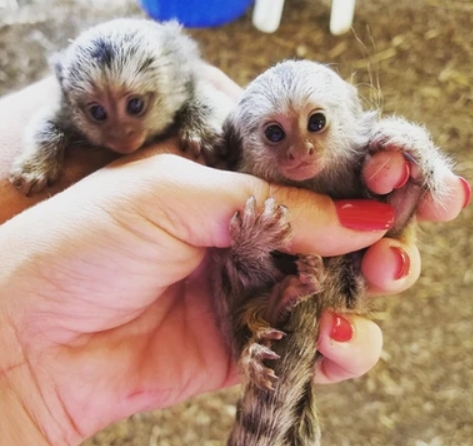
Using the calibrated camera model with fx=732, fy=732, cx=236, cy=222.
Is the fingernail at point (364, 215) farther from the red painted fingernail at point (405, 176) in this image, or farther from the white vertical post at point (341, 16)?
the white vertical post at point (341, 16)

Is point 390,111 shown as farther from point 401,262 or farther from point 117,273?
point 117,273

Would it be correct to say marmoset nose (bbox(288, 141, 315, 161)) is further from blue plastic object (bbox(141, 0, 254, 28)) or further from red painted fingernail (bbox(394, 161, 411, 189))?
blue plastic object (bbox(141, 0, 254, 28))

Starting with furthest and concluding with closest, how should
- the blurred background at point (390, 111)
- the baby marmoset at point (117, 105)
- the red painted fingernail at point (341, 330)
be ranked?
1. the blurred background at point (390, 111)
2. the baby marmoset at point (117, 105)
3. the red painted fingernail at point (341, 330)

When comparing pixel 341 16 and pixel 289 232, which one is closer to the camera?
pixel 289 232

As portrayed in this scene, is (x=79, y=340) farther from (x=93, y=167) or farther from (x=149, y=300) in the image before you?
(x=93, y=167)

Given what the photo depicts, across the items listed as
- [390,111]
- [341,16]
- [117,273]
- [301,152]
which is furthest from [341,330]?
[341,16]

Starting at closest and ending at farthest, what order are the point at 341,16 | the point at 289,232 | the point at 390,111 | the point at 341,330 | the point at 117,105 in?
the point at 289,232
the point at 341,330
the point at 117,105
the point at 390,111
the point at 341,16

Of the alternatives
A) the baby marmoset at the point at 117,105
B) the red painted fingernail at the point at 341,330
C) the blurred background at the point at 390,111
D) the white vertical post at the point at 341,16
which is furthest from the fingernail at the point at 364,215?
the white vertical post at the point at 341,16
